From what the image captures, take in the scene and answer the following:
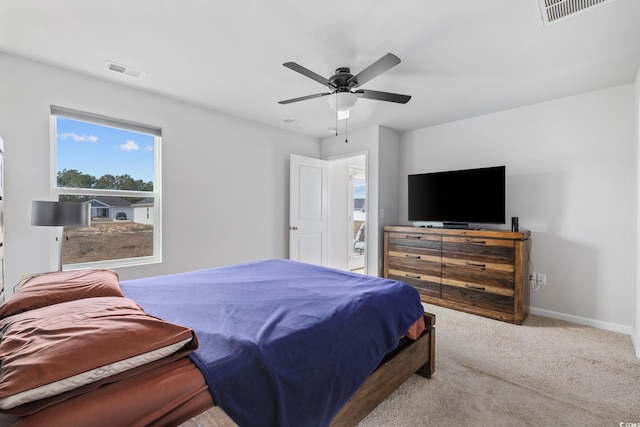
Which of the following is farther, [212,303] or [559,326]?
[559,326]

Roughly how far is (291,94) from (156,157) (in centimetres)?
173

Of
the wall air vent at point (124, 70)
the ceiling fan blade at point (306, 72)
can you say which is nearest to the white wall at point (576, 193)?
the ceiling fan blade at point (306, 72)

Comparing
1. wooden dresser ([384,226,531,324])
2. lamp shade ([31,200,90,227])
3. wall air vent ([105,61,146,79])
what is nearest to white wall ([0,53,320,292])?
wall air vent ([105,61,146,79])

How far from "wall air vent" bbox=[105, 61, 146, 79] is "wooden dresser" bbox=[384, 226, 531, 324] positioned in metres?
3.43

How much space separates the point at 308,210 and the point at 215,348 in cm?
373

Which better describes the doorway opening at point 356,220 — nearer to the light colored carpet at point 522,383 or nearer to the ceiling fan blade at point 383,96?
the light colored carpet at point 522,383

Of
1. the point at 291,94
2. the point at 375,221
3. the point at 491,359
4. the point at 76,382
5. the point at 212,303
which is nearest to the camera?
Result: the point at 76,382

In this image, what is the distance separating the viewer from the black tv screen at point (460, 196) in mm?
3506

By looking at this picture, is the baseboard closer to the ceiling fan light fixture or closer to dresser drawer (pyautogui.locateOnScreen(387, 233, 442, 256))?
dresser drawer (pyautogui.locateOnScreen(387, 233, 442, 256))

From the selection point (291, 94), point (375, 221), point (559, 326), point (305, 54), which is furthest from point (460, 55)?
point (559, 326)

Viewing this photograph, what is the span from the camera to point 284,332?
1307mm

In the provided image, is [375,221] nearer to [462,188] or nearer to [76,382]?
[462,188]

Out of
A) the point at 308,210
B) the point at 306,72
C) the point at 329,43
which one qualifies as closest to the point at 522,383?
the point at 306,72

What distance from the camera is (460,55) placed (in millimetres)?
2449
